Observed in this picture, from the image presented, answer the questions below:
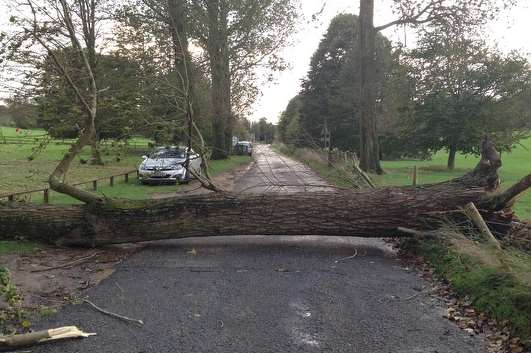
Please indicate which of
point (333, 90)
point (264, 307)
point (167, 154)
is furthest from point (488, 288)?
point (333, 90)

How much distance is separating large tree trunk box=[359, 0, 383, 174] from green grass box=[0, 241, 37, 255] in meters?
17.4

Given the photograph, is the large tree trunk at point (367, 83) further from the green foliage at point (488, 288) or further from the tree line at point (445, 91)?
the green foliage at point (488, 288)

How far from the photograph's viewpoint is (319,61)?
1821 inches

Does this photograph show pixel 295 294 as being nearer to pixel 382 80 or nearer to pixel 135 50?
pixel 135 50

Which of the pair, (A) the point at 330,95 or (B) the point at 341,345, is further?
(A) the point at 330,95

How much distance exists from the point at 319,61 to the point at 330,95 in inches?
202

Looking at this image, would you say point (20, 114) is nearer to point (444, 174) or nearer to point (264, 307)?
point (264, 307)

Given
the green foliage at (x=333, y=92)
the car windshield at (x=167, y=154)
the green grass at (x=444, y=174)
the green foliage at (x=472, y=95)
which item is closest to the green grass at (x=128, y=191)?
the car windshield at (x=167, y=154)

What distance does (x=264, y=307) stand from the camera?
4961 millimetres

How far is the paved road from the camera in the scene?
408 centimetres

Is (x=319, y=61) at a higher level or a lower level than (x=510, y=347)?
higher

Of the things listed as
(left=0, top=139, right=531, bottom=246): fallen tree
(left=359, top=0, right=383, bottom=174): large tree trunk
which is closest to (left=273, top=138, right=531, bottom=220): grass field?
(left=359, top=0, right=383, bottom=174): large tree trunk

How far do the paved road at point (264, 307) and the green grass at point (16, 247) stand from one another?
155 cm

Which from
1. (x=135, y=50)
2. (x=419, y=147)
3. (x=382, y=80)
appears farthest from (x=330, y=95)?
(x=135, y=50)
